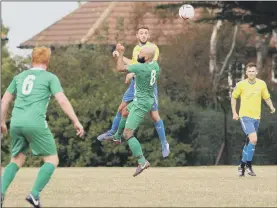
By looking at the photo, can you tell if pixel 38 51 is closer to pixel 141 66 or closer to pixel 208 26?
pixel 141 66

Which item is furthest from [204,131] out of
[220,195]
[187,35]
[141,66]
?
[220,195]

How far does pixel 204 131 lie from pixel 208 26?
1428 centimetres

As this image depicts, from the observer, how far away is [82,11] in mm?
60500

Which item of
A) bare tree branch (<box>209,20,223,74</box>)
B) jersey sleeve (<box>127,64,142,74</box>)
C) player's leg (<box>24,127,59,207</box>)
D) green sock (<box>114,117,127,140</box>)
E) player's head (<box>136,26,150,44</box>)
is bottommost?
bare tree branch (<box>209,20,223,74</box>)

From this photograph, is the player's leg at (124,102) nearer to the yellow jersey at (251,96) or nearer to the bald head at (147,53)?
the yellow jersey at (251,96)

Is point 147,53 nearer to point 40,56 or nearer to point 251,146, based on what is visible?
point 251,146

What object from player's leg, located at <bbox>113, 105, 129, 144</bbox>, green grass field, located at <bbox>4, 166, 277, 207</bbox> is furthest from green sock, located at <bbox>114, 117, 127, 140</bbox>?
green grass field, located at <bbox>4, 166, 277, 207</bbox>

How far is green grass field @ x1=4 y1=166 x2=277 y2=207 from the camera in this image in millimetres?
13594

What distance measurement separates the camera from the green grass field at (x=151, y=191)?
13594 millimetres

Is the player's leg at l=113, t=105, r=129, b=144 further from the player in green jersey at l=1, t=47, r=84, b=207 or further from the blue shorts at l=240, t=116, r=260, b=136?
the player in green jersey at l=1, t=47, r=84, b=207

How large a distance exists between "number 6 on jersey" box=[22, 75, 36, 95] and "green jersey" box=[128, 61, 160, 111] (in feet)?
15.5

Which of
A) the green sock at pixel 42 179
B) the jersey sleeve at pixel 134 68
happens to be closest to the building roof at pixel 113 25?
the jersey sleeve at pixel 134 68

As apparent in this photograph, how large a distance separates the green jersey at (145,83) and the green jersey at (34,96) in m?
4.69

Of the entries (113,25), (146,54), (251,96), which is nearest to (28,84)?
(146,54)
